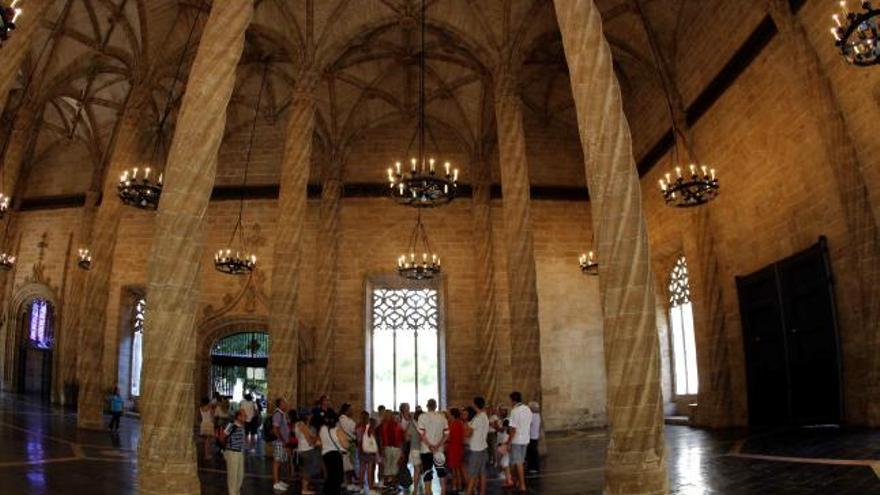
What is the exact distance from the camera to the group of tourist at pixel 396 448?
9023mm

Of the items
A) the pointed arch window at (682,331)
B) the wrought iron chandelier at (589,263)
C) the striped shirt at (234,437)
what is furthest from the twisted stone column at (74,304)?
the pointed arch window at (682,331)

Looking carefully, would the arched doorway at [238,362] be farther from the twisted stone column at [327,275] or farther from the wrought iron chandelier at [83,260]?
the wrought iron chandelier at [83,260]

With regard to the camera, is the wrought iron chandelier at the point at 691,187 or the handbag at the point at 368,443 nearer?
the handbag at the point at 368,443

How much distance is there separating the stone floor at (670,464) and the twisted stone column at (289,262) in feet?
6.50

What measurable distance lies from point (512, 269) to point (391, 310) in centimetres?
890

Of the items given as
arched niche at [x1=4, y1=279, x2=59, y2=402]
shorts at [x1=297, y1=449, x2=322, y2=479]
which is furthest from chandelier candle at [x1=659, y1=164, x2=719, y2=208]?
arched niche at [x1=4, y1=279, x2=59, y2=402]

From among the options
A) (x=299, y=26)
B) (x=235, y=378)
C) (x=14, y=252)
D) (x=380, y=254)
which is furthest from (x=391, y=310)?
(x=14, y=252)

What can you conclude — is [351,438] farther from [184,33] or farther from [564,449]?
[184,33]

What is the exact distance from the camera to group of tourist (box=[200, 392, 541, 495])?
9.02 metres

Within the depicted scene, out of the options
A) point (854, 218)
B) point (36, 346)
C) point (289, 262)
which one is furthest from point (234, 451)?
point (36, 346)

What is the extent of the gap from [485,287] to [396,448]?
34.7ft

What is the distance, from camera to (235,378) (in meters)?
23.0

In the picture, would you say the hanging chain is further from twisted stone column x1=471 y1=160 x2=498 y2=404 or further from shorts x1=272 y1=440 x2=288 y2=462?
shorts x1=272 y1=440 x2=288 y2=462

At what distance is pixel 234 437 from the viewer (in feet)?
28.2
